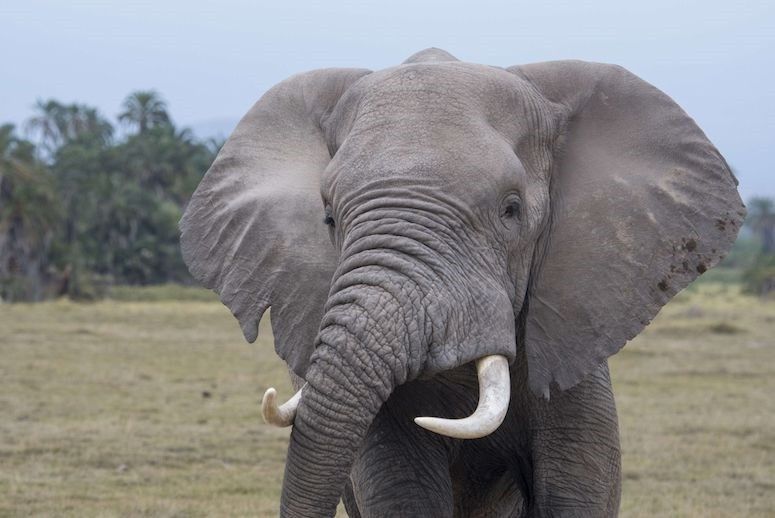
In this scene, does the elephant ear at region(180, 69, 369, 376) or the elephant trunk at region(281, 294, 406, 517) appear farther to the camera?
the elephant ear at region(180, 69, 369, 376)

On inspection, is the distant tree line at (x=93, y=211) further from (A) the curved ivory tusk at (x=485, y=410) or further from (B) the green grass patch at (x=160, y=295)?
(A) the curved ivory tusk at (x=485, y=410)

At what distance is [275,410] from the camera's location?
3.64 metres

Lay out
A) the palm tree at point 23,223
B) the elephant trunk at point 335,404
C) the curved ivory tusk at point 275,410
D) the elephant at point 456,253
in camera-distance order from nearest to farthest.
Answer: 1. the curved ivory tusk at point 275,410
2. the elephant trunk at point 335,404
3. the elephant at point 456,253
4. the palm tree at point 23,223

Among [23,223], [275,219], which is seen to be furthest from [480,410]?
[23,223]

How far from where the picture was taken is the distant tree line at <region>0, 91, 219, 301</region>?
39.1 meters

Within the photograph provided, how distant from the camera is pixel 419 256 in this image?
387 centimetres

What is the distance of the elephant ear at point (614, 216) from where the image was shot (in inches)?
175

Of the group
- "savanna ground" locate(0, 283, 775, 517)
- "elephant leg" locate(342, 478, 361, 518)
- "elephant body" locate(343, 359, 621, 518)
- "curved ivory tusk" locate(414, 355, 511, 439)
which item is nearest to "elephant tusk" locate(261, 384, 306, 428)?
"curved ivory tusk" locate(414, 355, 511, 439)

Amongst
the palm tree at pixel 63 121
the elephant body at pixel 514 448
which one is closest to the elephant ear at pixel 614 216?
the elephant body at pixel 514 448

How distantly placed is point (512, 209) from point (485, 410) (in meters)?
0.73

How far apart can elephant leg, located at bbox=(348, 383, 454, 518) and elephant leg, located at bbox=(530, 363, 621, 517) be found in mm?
325

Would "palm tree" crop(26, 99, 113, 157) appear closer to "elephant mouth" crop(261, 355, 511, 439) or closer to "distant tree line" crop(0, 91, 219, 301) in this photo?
"distant tree line" crop(0, 91, 219, 301)

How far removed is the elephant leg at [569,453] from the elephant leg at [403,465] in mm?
325

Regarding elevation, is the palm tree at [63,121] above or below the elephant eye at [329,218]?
below
